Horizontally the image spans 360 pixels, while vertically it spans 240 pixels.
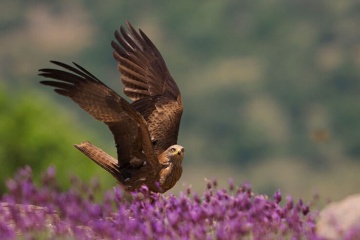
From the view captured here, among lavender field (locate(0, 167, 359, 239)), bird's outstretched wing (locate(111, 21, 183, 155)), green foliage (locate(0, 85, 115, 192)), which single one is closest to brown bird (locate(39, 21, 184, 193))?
bird's outstretched wing (locate(111, 21, 183, 155))

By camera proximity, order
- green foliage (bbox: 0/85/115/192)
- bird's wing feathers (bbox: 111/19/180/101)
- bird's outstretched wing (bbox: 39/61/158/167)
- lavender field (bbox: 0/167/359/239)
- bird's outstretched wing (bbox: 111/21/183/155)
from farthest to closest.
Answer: green foliage (bbox: 0/85/115/192) → bird's wing feathers (bbox: 111/19/180/101) → bird's outstretched wing (bbox: 111/21/183/155) → bird's outstretched wing (bbox: 39/61/158/167) → lavender field (bbox: 0/167/359/239)

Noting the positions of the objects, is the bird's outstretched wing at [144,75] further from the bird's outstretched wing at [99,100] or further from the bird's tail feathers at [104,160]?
the bird's outstretched wing at [99,100]

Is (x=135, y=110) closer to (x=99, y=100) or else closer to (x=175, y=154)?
(x=99, y=100)

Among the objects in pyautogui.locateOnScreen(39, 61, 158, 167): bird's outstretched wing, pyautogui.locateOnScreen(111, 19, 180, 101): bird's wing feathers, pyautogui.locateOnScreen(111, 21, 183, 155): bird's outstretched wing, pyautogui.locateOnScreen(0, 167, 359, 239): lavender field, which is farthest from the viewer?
pyautogui.locateOnScreen(111, 19, 180, 101): bird's wing feathers

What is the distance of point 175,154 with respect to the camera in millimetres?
10805

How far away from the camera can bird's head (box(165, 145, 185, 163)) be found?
10.8m

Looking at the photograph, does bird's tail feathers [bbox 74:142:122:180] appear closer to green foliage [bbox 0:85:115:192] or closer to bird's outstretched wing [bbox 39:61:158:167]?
bird's outstretched wing [bbox 39:61:158:167]

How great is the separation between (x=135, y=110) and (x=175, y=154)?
1241 mm

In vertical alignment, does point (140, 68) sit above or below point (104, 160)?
above

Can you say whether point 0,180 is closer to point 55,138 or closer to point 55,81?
point 55,138

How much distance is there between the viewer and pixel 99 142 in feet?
166

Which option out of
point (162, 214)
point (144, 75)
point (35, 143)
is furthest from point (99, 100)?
point (35, 143)

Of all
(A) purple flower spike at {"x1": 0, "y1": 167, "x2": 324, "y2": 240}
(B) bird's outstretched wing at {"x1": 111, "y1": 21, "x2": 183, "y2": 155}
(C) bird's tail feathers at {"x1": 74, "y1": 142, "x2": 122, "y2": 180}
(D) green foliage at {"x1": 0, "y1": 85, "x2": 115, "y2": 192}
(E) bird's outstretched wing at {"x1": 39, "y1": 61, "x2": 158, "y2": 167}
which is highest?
(D) green foliage at {"x1": 0, "y1": 85, "x2": 115, "y2": 192}

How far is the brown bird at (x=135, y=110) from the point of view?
10047mm
